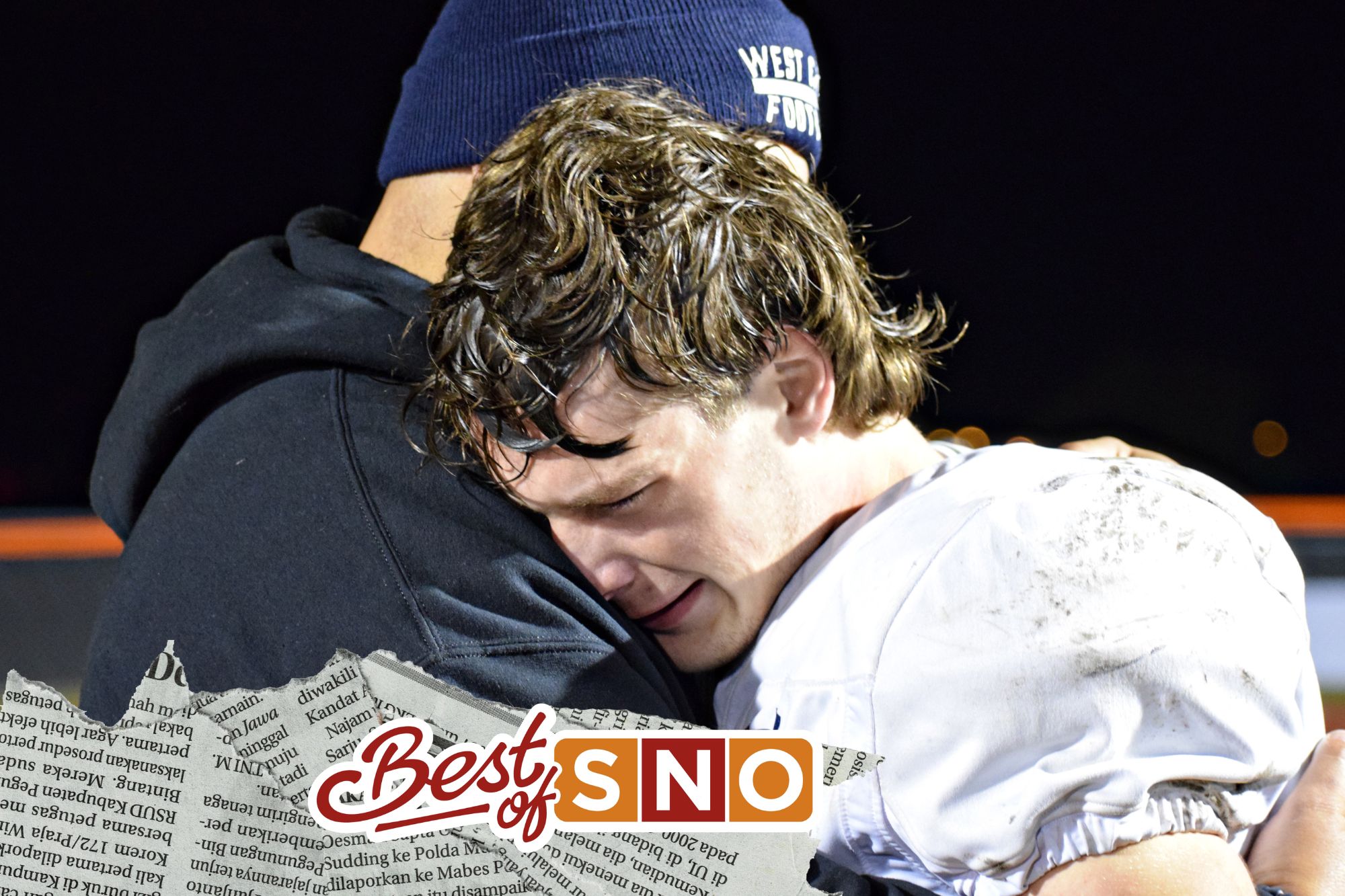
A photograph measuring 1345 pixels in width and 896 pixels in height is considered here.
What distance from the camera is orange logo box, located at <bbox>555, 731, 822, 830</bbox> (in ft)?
2.60

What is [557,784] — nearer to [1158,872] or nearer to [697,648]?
[697,648]

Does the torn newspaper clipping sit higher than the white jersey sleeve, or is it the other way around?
the white jersey sleeve

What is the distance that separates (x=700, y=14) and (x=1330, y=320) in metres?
5.03

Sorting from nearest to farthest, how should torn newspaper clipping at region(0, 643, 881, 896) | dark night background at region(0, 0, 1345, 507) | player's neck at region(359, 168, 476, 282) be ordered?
1. torn newspaper clipping at region(0, 643, 881, 896)
2. player's neck at region(359, 168, 476, 282)
3. dark night background at region(0, 0, 1345, 507)

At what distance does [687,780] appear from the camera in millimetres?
Result: 802

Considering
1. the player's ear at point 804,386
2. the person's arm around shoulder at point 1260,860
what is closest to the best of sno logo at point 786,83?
the player's ear at point 804,386

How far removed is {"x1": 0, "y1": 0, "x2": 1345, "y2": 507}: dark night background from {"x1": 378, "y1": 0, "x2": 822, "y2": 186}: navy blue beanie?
3078 millimetres

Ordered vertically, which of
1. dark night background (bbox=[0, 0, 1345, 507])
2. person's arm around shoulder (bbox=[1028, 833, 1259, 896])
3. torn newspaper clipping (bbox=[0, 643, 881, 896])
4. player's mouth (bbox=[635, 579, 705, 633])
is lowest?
dark night background (bbox=[0, 0, 1345, 507])

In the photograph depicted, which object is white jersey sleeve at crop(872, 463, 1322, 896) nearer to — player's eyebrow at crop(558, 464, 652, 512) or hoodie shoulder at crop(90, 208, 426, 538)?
player's eyebrow at crop(558, 464, 652, 512)

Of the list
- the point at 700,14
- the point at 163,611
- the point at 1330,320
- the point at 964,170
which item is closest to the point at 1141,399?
the point at 1330,320

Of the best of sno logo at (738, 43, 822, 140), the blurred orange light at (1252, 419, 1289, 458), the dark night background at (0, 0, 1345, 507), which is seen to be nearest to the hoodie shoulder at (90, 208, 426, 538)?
the best of sno logo at (738, 43, 822, 140)

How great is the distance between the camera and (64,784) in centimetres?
82

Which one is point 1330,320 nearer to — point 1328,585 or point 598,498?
point 1328,585

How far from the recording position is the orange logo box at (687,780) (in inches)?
31.2
